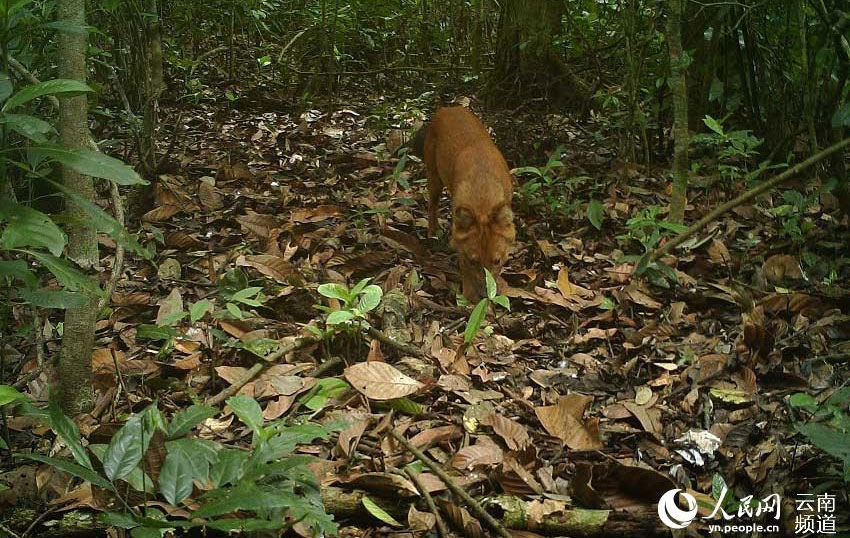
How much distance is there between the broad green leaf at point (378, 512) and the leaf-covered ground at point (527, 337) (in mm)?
65

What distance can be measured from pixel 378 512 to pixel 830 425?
1.64 m

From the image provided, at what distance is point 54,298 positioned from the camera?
252 centimetres

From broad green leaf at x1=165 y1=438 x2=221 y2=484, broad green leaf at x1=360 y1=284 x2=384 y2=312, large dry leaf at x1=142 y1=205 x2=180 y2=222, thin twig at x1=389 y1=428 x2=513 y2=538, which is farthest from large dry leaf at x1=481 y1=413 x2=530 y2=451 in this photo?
large dry leaf at x1=142 y1=205 x2=180 y2=222

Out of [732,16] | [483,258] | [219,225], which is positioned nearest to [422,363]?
[483,258]

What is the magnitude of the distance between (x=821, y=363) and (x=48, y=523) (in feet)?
10.2

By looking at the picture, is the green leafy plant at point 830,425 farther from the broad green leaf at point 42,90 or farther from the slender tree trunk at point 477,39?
the slender tree trunk at point 477,39

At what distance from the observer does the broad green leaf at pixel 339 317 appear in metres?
3.55

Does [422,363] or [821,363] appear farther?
[422,363]

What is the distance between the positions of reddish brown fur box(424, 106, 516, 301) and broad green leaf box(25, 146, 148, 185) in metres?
2.60

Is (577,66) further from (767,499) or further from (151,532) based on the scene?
(151,532)

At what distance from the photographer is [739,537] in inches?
101

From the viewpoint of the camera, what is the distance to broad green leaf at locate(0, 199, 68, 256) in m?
2.11

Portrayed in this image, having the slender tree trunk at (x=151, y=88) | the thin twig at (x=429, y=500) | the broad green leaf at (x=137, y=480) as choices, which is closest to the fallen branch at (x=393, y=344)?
the thin twig at (x=429, y=500)

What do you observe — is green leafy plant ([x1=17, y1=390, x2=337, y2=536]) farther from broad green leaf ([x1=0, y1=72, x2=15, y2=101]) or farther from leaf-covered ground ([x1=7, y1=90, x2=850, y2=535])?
broad green leaf ([x1=0, y1=72, x2=15, y2=101])
